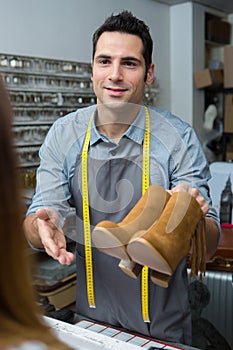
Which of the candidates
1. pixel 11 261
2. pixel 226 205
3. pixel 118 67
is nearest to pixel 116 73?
pixel 118 67

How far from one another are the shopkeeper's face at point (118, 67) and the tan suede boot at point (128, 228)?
1.51 feet

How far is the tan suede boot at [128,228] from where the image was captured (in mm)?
992

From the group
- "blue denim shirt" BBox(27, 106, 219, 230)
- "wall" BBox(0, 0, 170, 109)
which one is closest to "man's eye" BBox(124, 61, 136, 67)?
"blue denim shirt" BBox(27, 106, 219, 230)

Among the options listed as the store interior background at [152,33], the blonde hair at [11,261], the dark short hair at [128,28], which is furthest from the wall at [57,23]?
the blonde hair at [11,261]

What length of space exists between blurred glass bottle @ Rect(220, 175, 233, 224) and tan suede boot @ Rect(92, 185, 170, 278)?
196cm

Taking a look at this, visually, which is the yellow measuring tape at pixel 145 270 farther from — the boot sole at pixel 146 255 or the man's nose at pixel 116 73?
the boot sole at pixel 146 255

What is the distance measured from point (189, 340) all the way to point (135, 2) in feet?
12.8

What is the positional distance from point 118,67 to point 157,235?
69 centimetres

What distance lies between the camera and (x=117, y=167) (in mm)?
1551

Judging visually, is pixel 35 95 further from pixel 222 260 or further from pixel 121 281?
pixel 121 281

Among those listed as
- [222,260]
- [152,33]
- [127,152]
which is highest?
[152,33]

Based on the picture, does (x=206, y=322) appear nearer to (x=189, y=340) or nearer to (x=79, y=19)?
(x=189, y=340)

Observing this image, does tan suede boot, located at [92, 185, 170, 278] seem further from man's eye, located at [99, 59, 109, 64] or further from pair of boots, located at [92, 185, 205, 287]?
man's eye, located at [99, 59, 109, 64]

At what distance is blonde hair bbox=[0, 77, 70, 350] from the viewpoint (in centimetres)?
49
